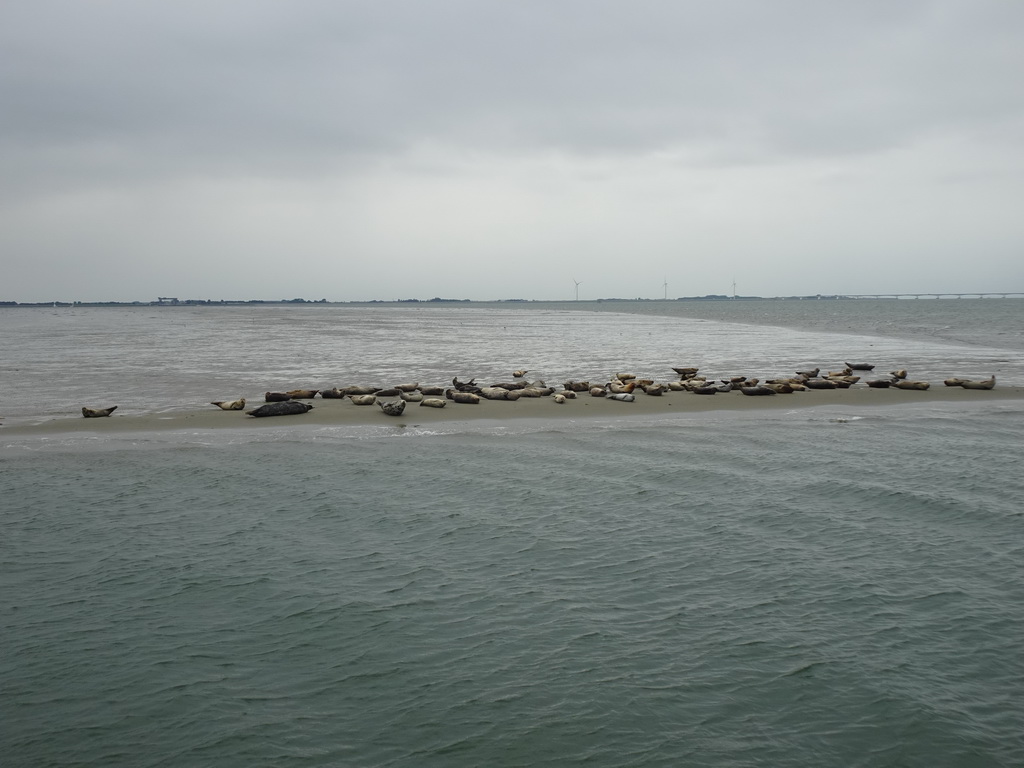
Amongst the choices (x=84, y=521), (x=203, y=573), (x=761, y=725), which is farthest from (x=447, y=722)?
(x=84, y=521)

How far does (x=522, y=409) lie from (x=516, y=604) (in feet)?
46.7

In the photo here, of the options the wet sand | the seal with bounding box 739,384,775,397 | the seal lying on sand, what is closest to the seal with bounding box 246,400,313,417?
the wet sand

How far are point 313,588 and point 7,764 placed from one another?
3.50 m

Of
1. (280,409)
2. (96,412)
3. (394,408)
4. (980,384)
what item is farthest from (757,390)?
(96,412)

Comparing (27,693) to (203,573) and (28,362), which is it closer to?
(203,573)

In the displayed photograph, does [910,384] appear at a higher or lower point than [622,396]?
higher

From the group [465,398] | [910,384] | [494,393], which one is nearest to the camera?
[465,398]

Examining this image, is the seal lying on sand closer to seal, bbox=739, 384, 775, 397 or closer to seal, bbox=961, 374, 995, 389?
seal, bbox=739, 384, 775, 397

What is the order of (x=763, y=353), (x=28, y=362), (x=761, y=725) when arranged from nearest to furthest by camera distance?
(x=761, y=725) → (x=28, y=362) → (x=763, y=353)

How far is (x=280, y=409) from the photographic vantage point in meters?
21.6

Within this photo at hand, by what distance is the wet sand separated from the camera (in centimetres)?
2042

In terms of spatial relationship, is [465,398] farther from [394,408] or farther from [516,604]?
[516,604]

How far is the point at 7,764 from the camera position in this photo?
5.66 metres

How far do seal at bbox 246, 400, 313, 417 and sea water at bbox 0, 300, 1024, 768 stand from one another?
13.9 feet
